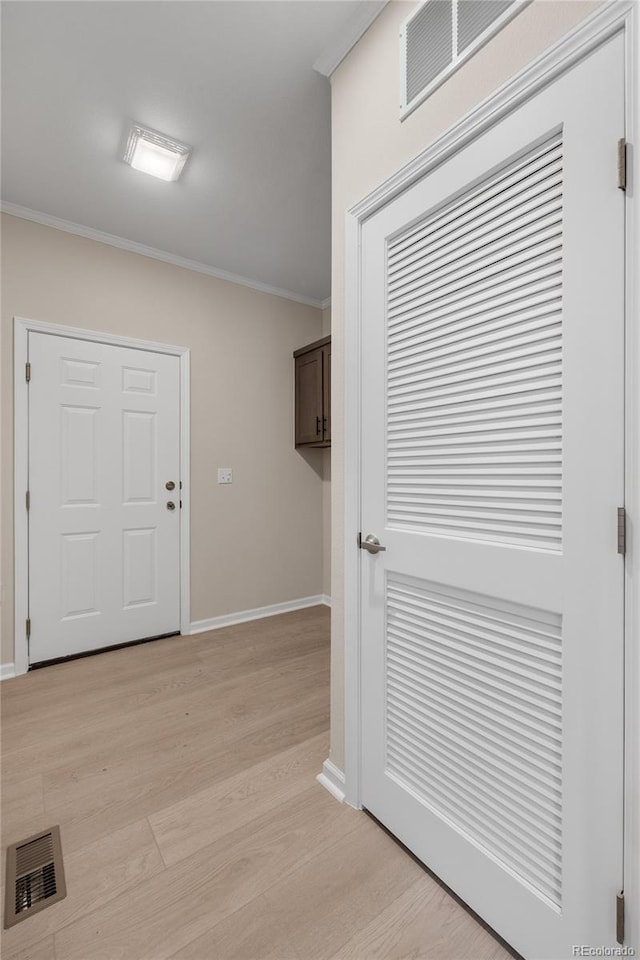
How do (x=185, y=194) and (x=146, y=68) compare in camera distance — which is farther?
(x=185, y=194)

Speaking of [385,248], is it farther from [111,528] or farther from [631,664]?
[111,528]

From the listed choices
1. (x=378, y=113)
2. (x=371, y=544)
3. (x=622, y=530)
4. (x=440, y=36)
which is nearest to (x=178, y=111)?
(x=378, y=113)

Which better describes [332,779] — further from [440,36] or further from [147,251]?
[147,251]

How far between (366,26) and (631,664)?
201cm

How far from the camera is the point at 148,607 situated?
310 centimetres

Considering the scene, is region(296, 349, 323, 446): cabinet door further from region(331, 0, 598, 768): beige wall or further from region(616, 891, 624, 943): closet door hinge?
region(616, 891, 624, 943): closet door hinge

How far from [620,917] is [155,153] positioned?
3.03 m

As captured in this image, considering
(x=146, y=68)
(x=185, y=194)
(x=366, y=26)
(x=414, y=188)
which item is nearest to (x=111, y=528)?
(x=185, y=194)

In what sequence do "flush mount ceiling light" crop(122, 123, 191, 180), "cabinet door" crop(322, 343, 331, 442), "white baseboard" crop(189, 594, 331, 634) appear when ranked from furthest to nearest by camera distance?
"cabinet door" crop(322, 343, 331, 442), "white baseboard" crop(189, 594, 331, 634), "flush mount ceiling light" crop(122, 123, 191, 180)

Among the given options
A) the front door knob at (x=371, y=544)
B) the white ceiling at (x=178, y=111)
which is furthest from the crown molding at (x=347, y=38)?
the front door knob at (x=371, y=544)

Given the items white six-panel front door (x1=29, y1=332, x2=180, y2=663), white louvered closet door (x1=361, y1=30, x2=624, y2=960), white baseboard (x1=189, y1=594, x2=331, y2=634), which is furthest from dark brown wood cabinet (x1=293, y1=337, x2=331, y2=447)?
white louvered closet door (x1=361, y1=30, x2=624, y2=960)

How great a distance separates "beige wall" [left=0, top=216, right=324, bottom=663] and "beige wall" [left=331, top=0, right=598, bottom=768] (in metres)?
1.88

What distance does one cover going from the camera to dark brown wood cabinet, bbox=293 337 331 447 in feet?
11.4

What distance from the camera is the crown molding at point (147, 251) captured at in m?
2.61
